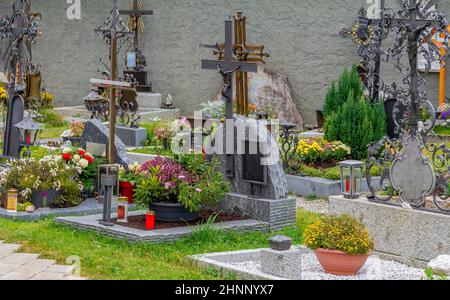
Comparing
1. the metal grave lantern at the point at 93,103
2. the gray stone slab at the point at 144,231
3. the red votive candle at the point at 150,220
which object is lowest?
the gray stone slab at the point at 144,231

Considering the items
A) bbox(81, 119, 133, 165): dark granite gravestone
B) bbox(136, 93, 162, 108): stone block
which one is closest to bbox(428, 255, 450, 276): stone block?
bbox(81, 119, 133, 165): dark granite gravestone

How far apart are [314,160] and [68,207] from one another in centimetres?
461

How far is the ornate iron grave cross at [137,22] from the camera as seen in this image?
2308 centimetres

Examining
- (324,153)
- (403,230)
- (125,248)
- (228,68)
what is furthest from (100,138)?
(403,230)

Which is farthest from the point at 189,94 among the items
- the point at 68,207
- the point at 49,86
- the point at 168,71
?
the point at 68,207

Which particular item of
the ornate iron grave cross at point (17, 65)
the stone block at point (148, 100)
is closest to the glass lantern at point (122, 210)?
the ornate iron grave cross at point (17, 65)

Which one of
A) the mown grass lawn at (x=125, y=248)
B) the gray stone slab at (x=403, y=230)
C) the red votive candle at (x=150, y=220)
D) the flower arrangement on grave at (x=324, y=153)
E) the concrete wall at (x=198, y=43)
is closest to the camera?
the mown grass lawn at (x=125, y=248)

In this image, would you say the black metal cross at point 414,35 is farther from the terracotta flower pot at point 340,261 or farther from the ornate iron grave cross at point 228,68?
the ornate iron grave cross at point 228,68

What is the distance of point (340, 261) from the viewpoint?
887 centimetres

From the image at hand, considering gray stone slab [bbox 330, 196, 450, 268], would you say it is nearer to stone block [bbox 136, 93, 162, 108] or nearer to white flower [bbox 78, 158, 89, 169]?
white flower [bbox 78, 158, 89, 169]

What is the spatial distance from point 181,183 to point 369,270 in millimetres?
2422

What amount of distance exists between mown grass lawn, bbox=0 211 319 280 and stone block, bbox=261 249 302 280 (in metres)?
0.39

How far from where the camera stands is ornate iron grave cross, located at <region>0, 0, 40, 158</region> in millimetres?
14594

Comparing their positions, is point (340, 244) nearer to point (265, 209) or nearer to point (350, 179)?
point (350, 179)
